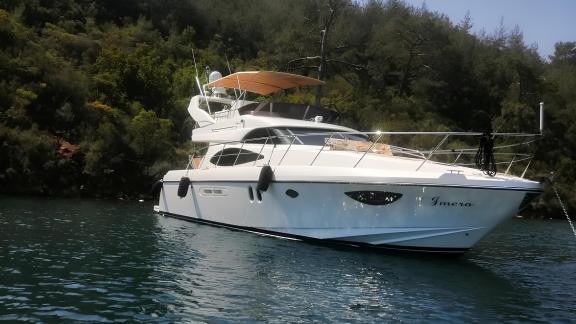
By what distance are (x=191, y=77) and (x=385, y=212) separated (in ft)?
116

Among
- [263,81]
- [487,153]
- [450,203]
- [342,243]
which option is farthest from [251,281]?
[263,81]

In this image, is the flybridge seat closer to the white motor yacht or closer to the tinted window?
the white motor yacht

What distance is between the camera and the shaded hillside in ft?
105

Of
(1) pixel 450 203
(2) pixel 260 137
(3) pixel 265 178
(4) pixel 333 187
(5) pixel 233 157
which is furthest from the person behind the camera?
(5) pixel 233 157

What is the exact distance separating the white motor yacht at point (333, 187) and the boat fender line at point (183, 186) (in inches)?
1.4


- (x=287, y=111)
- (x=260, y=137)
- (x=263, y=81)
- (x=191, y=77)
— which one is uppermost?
(x=191, y=77)

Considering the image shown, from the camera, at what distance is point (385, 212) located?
39.1 ft

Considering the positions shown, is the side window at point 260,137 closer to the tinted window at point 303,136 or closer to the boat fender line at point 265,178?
the tinted window at point 303,136

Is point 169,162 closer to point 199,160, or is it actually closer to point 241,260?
point 199,160

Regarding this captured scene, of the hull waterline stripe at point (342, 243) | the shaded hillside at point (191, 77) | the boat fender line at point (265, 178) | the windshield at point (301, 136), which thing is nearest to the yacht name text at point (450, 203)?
the hull waterline stripe at point (342, 243)

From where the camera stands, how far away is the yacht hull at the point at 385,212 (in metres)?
11.4

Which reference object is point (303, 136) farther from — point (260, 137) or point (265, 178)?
point (265, 178)

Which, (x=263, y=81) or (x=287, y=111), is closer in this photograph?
(x=287, y=111)

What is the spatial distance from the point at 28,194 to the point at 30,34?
15.1 metres
